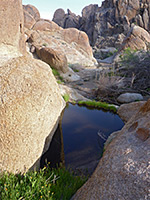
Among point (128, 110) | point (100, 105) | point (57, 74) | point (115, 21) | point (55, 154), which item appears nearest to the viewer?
point (55, 154)

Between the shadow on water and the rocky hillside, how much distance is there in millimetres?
30501

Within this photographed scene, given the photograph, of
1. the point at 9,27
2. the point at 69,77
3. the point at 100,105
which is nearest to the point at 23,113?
the point at 9,27

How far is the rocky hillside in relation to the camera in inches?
1331

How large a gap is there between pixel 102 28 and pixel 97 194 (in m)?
45.6

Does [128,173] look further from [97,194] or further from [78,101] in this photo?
[78,101]

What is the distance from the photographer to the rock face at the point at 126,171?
1.34m

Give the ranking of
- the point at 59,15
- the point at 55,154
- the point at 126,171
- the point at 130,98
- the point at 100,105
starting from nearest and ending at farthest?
the point at 126,171 → the point at 55,154 → the point at 100,105 → the point at 130,98 → the point at 59,15

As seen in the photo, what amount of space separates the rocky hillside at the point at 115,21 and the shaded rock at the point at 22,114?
33249mm

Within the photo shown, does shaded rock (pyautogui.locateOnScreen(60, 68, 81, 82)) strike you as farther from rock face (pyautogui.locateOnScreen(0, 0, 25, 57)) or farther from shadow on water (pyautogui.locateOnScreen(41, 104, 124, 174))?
rock face (pyautogui.locateOnScreen(0, 0, 25, 57))

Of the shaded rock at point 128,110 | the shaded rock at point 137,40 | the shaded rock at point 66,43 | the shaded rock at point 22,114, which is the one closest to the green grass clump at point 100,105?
the shaded rock at point 128,110

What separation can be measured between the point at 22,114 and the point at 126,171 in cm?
166

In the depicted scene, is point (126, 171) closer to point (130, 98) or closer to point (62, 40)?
Answer: point (130, 98)

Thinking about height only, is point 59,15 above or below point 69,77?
above

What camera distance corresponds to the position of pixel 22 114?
233 centimetres
